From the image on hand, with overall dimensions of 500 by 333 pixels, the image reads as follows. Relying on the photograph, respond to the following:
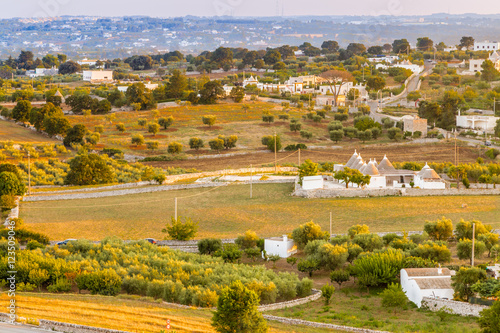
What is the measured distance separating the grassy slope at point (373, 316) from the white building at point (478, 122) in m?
38.2

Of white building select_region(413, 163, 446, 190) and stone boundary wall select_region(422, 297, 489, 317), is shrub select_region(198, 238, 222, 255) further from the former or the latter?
white building select_region(413, 163, 446, 190)

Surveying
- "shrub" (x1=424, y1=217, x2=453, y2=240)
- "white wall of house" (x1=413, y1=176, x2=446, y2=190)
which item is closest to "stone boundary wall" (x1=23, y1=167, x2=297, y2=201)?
"white wall of house" (x1=413, y1=176, x2=446, y2=190)

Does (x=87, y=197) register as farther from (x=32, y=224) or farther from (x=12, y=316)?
(x=12, y=316)

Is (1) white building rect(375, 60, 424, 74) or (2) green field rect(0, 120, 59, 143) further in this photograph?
(1) white building rect(375, 60, 424, 74)

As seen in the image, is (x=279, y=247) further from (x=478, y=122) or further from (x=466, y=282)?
(x=478, y=122)

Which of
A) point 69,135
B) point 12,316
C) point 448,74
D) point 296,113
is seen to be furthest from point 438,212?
point 448,74

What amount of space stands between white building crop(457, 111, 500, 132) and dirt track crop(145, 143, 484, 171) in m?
6.48

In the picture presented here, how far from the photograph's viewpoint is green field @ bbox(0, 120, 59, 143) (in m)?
56.7

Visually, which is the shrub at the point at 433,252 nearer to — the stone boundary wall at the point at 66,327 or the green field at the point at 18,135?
the stone boundary wall at the point at 66,327

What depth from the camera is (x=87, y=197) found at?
3681 centimetres

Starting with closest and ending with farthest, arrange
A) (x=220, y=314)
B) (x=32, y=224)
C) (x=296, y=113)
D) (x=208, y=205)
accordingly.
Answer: (x=220, y=314) → (x=32, y=224) → (x=208, y=205) → (x=296, y=113)

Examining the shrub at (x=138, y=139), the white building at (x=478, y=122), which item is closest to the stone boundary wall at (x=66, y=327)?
the shrub at (x=138, y=139)

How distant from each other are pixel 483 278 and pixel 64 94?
231 ft

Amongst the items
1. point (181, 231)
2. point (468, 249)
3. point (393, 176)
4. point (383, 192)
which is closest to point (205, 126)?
point (393, 176)
